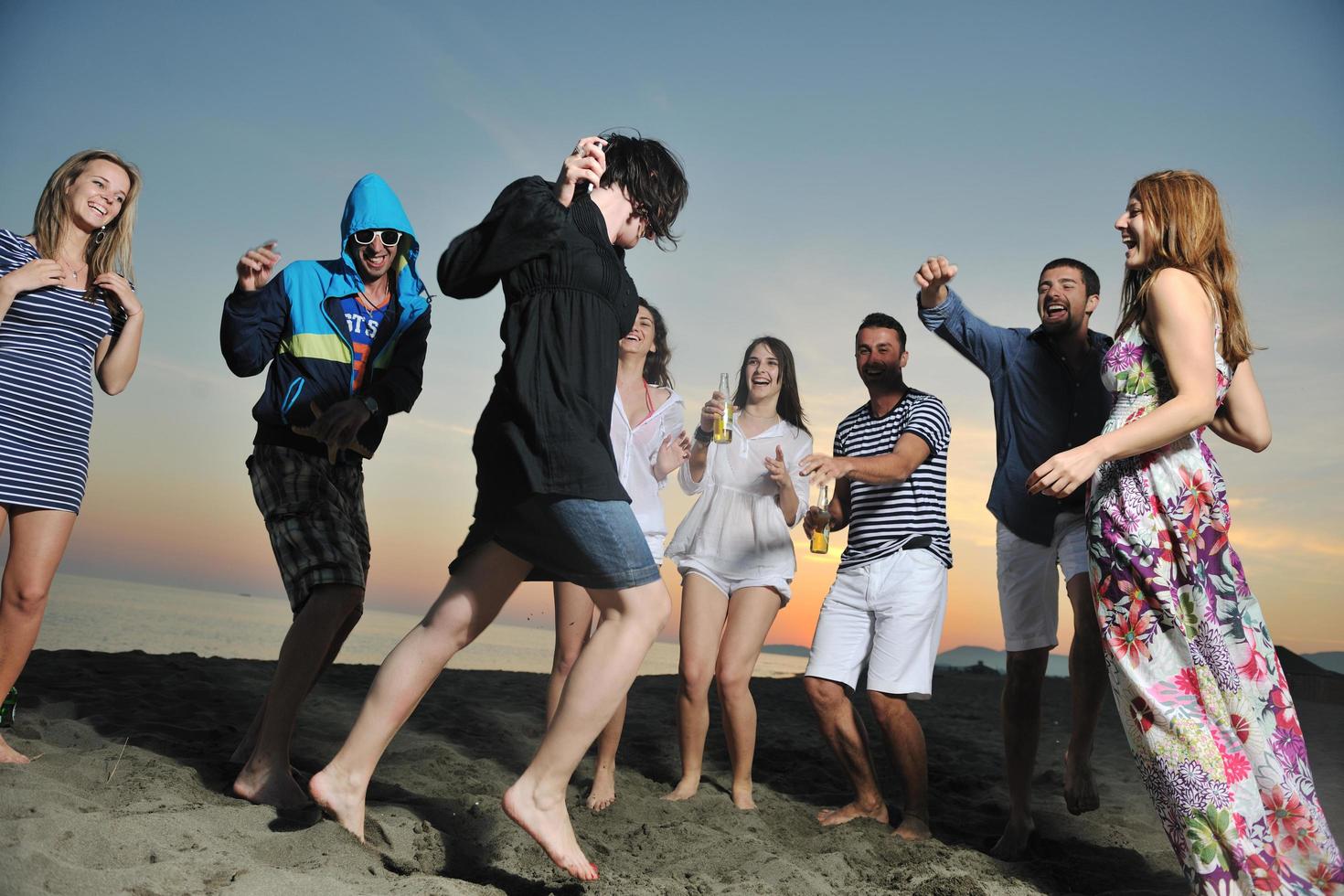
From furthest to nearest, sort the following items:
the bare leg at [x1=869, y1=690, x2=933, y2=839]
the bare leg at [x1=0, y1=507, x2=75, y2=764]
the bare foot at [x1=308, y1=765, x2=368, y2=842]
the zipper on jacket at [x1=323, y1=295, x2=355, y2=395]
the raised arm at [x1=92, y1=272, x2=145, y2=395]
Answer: the bare leg at [x1=869, y1=690, x2=933, y2=839]
the raised arm at [x1=92, y1=272, x2=145, y2=395]
the zipper on jacket at [x1=323, y1=295, x2=355, y2=395]
the bare leg at [x1=0, y1=507, x2=75, y2=764]
the bare foot at [x1=308, y1=765, x2=368, y2=842]

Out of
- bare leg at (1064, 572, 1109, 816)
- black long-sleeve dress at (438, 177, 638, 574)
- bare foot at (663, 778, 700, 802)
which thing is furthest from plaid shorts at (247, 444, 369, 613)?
bare leg at (1064, 572, 1109, 816)

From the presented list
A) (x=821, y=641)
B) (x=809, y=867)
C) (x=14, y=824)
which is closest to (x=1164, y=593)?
(x=809, y=867)

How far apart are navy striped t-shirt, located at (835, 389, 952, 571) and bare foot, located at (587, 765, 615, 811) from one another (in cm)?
126

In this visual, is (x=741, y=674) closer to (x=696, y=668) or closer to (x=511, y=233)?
(x=696, y=668)

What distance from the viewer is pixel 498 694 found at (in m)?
6.31

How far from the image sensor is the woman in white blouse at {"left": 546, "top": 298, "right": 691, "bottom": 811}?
393 centimetres

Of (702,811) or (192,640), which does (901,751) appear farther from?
(192,640)

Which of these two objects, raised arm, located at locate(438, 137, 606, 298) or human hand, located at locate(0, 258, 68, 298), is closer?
raised arm, located at locate(438, 137, 606, 298)

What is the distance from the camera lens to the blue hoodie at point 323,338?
10.6ft

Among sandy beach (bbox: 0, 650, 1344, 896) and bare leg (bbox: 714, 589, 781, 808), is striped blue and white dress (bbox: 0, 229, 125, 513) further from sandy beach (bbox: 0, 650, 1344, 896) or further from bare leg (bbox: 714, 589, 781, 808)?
bare leg (bbox: 714, 589, 781, 808)

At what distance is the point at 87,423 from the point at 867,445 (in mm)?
2943

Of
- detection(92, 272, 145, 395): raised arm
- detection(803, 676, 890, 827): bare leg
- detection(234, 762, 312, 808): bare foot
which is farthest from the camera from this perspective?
detection(803, 676, 890, 827): bare leg

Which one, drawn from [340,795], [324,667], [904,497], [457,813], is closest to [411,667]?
[340,795]

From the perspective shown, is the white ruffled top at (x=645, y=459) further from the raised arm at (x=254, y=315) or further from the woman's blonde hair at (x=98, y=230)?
the woman's blonde hair at (x=98, y=230)
